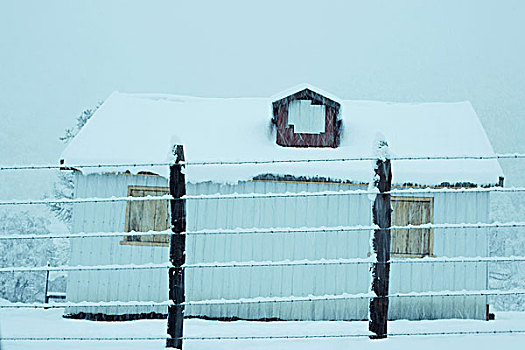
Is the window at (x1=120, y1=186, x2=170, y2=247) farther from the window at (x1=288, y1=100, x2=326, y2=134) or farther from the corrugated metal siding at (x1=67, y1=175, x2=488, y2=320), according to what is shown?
the window at (x1=288, y1=100, x2=326, y2=134)

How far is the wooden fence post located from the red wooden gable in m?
5.92

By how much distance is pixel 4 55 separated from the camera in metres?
149

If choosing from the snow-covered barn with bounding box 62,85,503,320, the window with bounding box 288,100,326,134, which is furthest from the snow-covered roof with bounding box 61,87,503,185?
the window with bounding box 288,100,326,134

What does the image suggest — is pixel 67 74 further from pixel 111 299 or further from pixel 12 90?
pixel 111 299

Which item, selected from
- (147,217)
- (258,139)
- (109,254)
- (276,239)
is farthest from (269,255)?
(109,254)

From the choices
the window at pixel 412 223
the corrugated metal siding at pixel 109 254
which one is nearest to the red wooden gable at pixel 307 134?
the window at pixel 412 223

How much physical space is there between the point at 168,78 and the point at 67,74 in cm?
2599

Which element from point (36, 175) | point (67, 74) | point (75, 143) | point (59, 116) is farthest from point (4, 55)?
point (75, 143)

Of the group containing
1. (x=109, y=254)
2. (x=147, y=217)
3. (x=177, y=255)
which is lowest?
(x=109, y=254)

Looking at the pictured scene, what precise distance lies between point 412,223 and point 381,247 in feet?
17.7

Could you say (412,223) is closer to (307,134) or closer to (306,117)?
(307,134)

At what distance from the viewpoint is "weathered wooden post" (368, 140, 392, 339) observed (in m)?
3.89

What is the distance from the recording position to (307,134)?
32.5ft

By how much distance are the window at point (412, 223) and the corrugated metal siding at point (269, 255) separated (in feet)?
0.75
